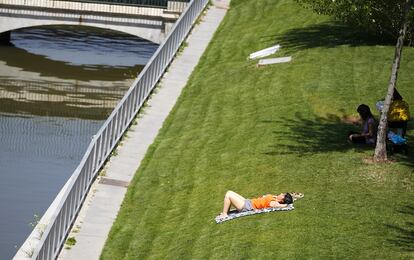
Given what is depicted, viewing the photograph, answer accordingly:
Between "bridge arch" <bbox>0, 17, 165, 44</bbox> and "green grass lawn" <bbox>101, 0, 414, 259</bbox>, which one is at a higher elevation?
"green grass lawn" <bbox>101, 0, 414, 259</bbox>

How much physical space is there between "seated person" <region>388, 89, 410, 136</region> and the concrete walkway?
6238 mm

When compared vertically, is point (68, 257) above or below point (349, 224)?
below

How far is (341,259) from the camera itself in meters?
17.4

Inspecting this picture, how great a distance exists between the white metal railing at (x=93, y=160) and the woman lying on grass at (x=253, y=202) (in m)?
3.14

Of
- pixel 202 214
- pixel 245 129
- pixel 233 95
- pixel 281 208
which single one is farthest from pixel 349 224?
pixel 233 95

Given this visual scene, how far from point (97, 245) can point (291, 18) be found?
22059 millimetres

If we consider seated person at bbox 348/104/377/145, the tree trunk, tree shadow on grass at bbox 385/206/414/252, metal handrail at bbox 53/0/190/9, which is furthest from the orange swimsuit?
metal handrail at bbox 53/0/190/9

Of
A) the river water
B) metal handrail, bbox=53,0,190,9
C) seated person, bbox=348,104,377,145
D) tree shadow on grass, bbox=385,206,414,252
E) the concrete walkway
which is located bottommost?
the river water

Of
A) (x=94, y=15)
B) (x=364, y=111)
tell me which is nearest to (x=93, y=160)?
(x=364, y=111)

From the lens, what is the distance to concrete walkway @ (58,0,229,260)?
20.7m

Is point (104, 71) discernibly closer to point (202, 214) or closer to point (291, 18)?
point (291, 18)

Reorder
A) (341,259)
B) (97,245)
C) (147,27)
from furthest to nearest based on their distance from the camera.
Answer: (147,27) < (97,245) < (341,259)

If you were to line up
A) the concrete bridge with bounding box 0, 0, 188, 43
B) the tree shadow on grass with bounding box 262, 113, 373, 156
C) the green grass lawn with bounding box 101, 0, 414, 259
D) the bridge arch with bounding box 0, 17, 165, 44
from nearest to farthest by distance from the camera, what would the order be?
the green grass lawn with bounding box 101, 0, 414, 259
the tree shadow on grass with bounding box 262, 113, 373, 156
the concrete bridge with bounding box 0, 0, 188, 43
the bridge arch with bounding box 0, 17, 165, 44

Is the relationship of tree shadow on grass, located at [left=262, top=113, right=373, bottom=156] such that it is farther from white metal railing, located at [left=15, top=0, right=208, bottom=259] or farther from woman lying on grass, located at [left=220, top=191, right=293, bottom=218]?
white metal railing, located at [left=15, top=0, right=208, bottom=259]
